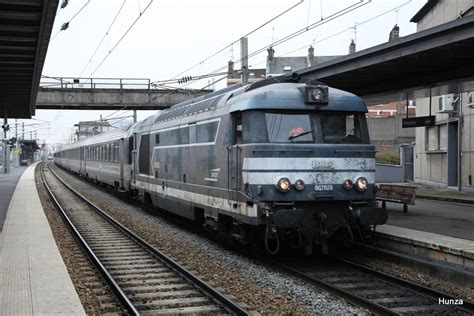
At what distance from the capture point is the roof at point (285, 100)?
9.41m

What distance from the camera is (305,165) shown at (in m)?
9.17

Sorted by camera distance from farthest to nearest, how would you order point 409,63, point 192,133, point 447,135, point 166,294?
point 447,135
point 409,63
point 192,133
point 166,294

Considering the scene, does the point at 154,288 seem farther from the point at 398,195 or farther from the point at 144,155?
the point at 144,155

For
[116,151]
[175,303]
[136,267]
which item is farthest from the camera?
[116,151]

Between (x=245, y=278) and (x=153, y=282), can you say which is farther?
(x=245, y=278)

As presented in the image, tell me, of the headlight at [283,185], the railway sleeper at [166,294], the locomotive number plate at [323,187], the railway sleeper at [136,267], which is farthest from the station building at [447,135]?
the railway sleeper at [166,294]

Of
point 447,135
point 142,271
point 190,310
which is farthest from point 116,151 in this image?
point 190,310

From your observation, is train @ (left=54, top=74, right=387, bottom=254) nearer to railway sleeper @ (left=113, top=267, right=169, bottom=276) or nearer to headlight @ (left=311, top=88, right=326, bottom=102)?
headlight @ (left=311, top=88, right=326, bottom=102)

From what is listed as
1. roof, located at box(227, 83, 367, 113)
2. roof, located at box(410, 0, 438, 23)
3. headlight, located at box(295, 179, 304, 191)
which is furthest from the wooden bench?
roof, located at box(410, 0, 438, 23)

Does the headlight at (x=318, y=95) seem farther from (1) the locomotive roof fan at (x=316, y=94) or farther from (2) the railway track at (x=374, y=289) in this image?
(2) the railway track at (x=374, y=289)

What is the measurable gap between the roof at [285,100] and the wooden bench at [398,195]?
492cm

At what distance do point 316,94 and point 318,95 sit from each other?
0.13ft

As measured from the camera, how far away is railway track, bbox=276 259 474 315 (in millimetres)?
6988

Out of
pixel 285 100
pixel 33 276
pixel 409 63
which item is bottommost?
pixel 33 276
